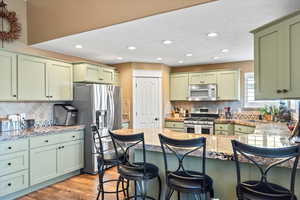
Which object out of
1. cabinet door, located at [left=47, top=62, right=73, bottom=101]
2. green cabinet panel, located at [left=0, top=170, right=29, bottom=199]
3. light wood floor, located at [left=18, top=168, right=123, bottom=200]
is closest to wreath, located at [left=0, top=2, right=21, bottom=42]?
cabinet door, located at [left=47, top=62, right=73, bottom=101]

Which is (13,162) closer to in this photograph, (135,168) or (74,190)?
(74,190)

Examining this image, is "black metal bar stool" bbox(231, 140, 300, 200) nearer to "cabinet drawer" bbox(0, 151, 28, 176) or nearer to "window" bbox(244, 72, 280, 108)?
"cabinet drawer" bbox(0, 151, 28, 176)

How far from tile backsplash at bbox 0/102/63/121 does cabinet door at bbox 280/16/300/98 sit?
3983 mm

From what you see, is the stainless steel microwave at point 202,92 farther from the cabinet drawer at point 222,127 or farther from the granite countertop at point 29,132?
the granite countertop at point 29,132

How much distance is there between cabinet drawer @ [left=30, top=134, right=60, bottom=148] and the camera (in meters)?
3.21

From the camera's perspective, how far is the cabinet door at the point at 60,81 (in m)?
3.93

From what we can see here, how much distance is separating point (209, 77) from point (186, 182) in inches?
167

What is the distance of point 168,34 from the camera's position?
3.21 m

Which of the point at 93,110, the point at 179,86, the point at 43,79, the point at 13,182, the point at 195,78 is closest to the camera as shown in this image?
the point at 13,182

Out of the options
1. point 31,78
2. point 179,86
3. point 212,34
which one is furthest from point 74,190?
point 179,86

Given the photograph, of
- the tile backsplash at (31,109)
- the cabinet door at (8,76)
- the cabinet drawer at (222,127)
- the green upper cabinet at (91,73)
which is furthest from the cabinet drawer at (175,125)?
the cabinet door at (8,76)

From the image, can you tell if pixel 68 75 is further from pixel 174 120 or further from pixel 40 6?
pixel 174 120

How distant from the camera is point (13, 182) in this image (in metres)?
2.96

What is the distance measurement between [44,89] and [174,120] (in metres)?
3.31
